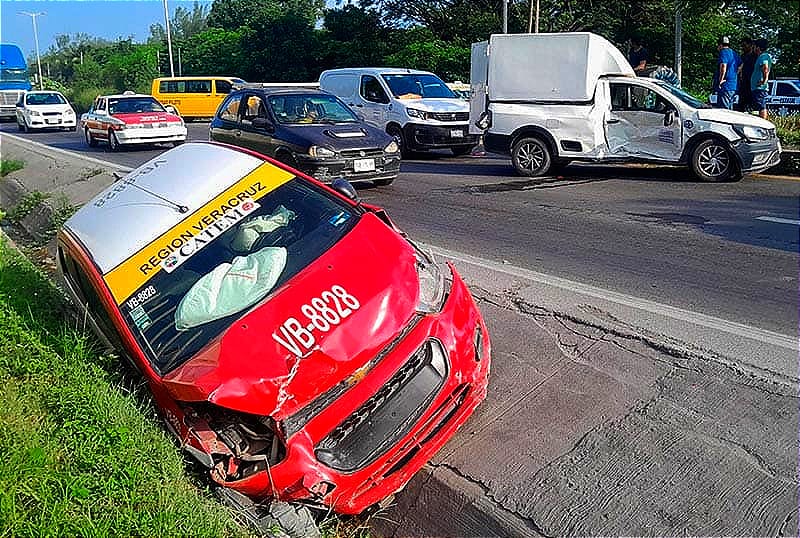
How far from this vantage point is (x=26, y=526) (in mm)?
3256

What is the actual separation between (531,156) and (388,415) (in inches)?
400

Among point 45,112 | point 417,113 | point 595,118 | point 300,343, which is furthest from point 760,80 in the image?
point 45,112

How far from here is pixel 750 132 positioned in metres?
11.6

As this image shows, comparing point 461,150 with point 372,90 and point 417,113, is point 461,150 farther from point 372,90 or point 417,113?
point 372,90

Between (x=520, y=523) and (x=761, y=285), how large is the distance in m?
3.89

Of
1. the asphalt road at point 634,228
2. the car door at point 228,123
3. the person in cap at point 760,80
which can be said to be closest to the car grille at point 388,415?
the asphalt road at point 634,228

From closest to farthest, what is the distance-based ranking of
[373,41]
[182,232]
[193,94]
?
[182,232] < [193,94] < [373,41]

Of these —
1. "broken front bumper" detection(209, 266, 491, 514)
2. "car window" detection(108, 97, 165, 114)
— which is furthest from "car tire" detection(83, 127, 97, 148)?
"broken front bumper" detection(209, 266, 491, 514)

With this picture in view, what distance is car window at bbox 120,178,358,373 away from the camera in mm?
4035

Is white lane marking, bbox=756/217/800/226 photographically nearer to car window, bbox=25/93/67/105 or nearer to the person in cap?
the person in cap

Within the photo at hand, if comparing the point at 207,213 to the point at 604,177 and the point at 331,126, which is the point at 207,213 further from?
the point at 604,177

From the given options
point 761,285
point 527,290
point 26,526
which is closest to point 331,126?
point 527,290

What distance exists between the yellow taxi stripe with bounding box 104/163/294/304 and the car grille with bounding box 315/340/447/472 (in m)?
1.44

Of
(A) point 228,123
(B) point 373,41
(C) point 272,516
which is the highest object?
(B) point 373,41
